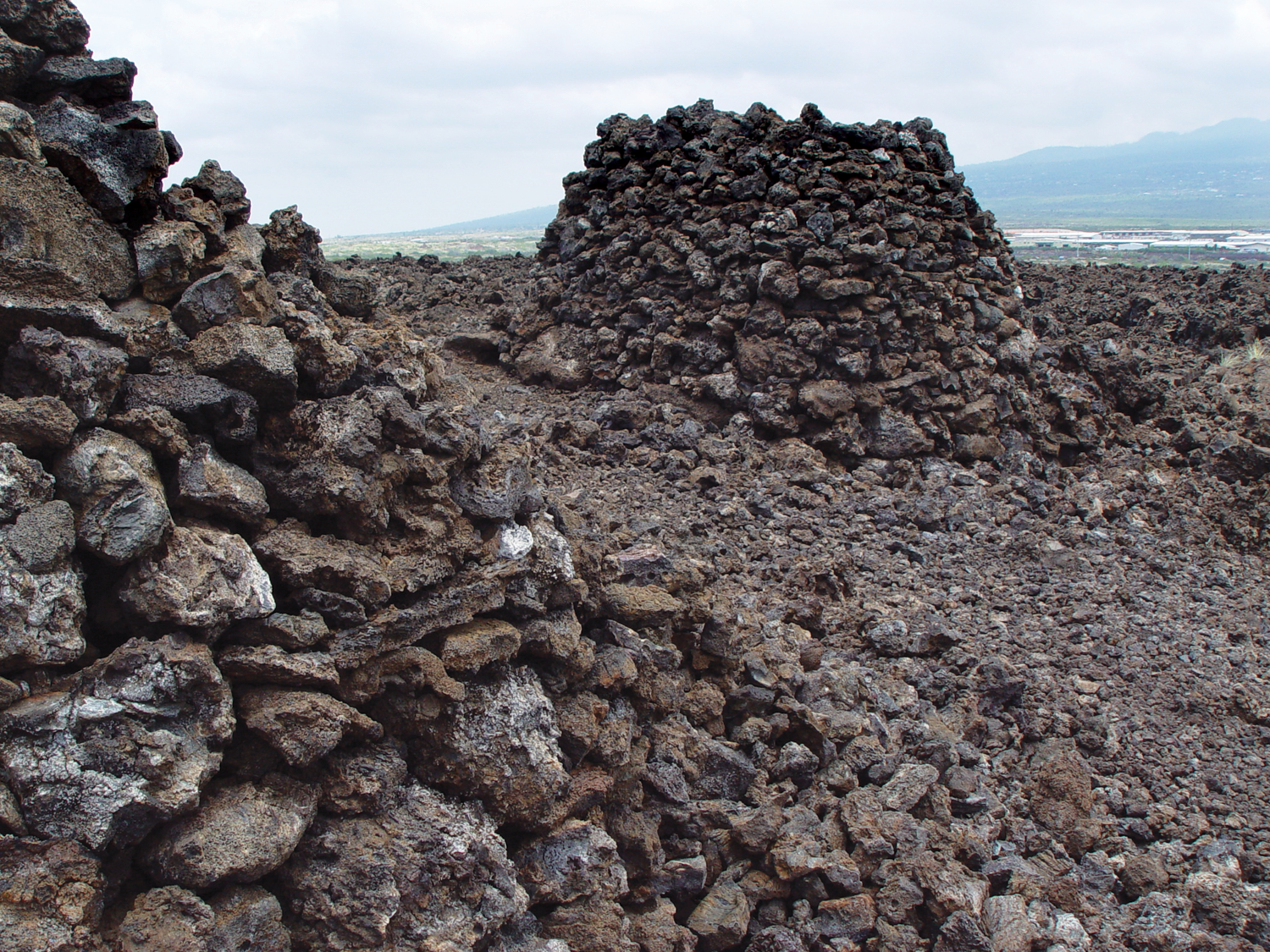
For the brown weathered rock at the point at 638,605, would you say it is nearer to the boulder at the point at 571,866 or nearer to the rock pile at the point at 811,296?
the boulder at the point at 571,866

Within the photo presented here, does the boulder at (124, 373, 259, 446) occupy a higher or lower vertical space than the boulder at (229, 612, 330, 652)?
higher

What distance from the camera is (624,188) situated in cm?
1488

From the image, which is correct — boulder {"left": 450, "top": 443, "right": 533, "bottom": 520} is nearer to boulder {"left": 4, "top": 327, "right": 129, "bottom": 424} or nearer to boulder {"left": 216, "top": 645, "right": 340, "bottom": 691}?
boulder {"left": 216, "top": 645, "right": 340, "bottom": 691}

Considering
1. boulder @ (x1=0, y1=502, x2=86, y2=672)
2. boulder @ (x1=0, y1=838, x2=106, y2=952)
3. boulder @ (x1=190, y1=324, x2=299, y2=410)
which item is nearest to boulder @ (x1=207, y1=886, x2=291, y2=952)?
boulder @ (x1=0, y1=838, x2=106, y2=952)

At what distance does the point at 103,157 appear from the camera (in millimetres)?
4832

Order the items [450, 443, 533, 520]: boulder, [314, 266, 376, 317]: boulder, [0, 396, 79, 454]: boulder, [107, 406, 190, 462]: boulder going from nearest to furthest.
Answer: [0, 396, 79, 454]: boulder
[107, 406, 190, 462]: boulder
[450, 443, 533, 520]: boulder
[314, 266, 376, 317]: boulder

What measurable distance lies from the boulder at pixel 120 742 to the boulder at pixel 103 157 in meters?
2.44

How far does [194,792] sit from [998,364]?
12.1 m

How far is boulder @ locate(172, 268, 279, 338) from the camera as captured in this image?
4855mm

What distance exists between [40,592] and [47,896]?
3.76 feet

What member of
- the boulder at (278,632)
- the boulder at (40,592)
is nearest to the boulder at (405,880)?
the boulder at (278,632)

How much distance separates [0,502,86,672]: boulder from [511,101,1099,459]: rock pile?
30.4ft

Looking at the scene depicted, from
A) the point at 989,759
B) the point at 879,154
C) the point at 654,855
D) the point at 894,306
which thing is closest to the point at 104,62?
the point at 654,855

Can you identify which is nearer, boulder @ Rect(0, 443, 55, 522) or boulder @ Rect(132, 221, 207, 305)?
boulder @ Rect(0, 443, 55, 522)
